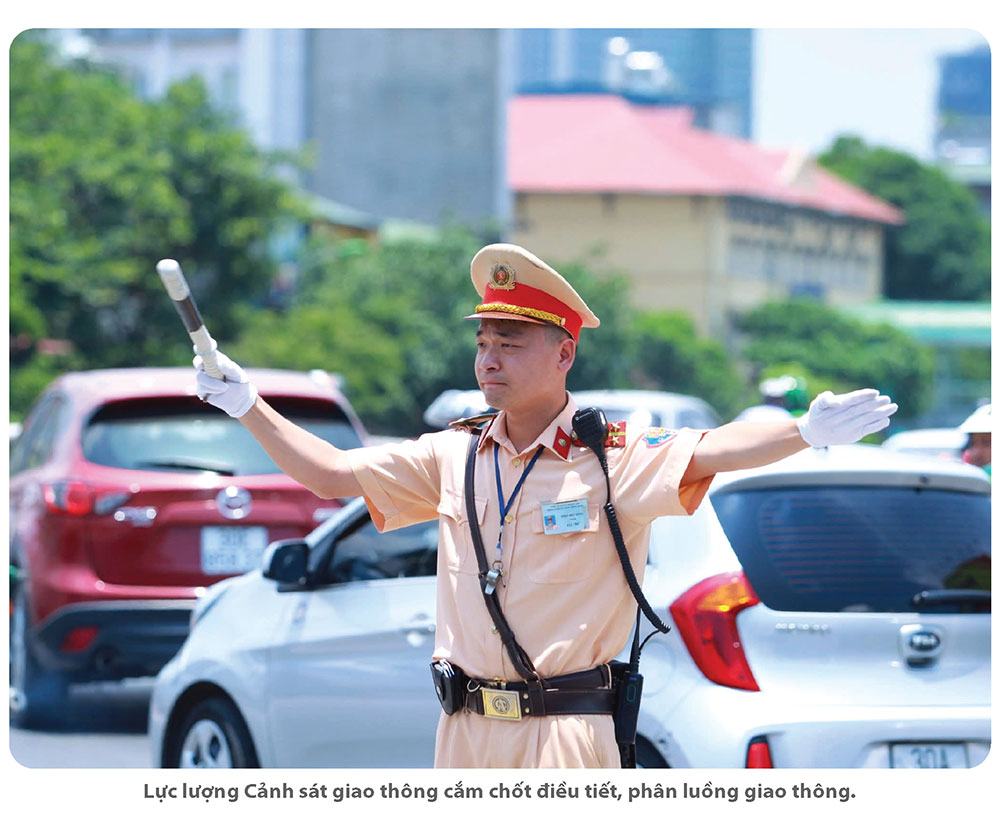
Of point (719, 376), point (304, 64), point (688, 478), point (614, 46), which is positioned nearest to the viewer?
point (688, 478)

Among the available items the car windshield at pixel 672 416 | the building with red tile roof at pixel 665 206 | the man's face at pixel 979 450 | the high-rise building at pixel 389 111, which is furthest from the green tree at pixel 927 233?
the man's face at pixel 979 450

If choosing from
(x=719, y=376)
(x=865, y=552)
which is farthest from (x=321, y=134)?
(x=865, y=552)

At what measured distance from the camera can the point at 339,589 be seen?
5578mm

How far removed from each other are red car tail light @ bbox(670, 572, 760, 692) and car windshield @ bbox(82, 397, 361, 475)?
3.54 m

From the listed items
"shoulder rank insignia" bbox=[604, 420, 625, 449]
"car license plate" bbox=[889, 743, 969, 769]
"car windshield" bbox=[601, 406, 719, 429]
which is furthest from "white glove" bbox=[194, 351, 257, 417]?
"car windshield" bbox=[601, 406, 719, 429]

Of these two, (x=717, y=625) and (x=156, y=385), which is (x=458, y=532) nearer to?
(x=717, y=625)

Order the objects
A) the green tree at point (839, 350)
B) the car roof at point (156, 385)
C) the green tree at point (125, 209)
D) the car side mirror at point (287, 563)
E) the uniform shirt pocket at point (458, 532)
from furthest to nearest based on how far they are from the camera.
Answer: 1. the green tree at point (839, 350)
2. the green tree at point (125, 209)
3. the car roof at point (156, 385)
4. the car side mirror at point (287, 563)
5. the uniform shirt pocket at point (458, 532)

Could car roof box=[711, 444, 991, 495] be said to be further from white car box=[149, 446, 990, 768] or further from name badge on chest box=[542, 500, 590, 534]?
name badge on chest box=[542, 500, 590, 534]

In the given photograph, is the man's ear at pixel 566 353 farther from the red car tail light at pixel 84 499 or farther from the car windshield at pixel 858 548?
the red car tail light at pixel 84 499

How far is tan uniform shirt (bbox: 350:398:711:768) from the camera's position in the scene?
3596 millimetres

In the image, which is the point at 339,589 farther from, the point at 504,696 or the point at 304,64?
the point at 304,64

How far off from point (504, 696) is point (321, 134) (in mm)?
55696

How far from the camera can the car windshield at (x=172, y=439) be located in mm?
7699

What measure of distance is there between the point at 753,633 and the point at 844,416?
1.48 metres
